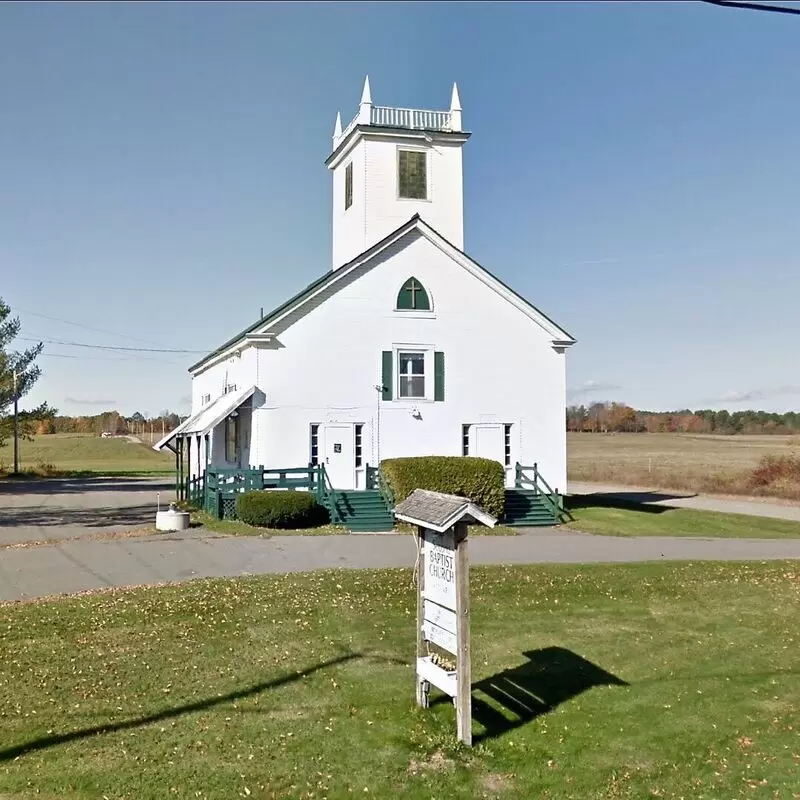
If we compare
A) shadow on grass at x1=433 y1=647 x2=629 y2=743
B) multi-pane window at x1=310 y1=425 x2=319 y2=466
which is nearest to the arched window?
multi-pane window at x1=310 y1=425 x2=319 y2=466

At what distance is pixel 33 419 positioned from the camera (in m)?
56.3

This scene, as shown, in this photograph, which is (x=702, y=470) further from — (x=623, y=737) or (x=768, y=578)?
(x=623, y=737)

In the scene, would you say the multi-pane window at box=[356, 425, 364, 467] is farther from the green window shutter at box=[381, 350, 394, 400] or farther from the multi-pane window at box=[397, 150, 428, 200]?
the multi-pane window at box=[397, 150, 428, 200]

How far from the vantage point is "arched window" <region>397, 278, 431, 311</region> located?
2588 cm

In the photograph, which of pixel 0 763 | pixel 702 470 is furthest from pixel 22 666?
pixel 702 470

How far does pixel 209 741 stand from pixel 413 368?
1930 cm

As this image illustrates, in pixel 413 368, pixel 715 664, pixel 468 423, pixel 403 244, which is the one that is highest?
pixel 403 244

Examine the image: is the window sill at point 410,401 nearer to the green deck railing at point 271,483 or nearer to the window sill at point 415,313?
the window sill at point 415,313

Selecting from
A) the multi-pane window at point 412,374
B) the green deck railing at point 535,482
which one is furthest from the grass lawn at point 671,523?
the multi-pane window at point 412,374

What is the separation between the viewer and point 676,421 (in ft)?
339

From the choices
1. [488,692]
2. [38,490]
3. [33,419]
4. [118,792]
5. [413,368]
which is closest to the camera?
[118,792]

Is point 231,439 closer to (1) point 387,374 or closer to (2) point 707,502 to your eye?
(1) point 387,374

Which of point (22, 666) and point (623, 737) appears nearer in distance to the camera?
point (623, 737)

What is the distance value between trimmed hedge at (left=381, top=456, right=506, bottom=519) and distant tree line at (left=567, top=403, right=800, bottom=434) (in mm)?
Result: 72326
